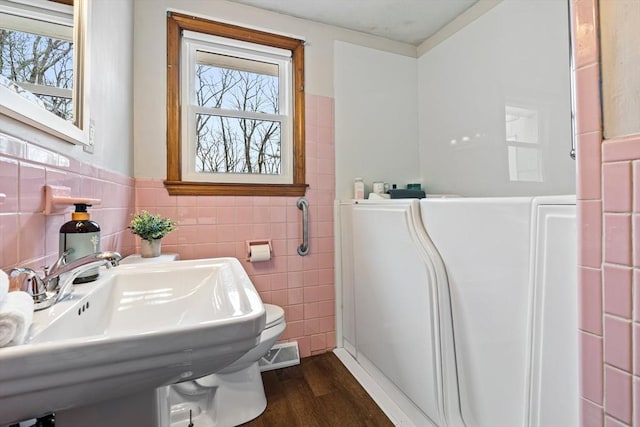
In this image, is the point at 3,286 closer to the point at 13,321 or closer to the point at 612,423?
the point at 13,321

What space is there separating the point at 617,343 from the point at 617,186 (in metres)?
0.31

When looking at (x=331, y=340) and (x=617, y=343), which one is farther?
(x=331, y=340)

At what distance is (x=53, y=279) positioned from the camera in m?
0.63

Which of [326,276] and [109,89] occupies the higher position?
[109,89]

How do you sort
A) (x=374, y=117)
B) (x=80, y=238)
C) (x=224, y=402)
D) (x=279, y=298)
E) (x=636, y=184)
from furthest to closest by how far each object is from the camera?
(x=374, y=117) → (x=279, y=298) → (x=224, y=402) → (x=80, y=238) → (x=636, y=184)

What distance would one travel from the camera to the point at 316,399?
1.53 metres

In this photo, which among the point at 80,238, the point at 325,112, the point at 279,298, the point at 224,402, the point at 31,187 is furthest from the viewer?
the point at 325,112

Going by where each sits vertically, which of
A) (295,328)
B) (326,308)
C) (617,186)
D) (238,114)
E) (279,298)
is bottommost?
(295,328)

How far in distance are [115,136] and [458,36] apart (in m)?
2.16

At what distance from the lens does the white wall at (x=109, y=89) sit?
1.02m

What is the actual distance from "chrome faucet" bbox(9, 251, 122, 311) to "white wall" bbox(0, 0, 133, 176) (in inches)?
12.7

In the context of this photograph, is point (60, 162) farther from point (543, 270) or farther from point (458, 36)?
point (458, 36)

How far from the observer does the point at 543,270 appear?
2.55ft

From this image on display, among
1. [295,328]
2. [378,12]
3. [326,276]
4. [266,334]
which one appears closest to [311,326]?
[295,328]
